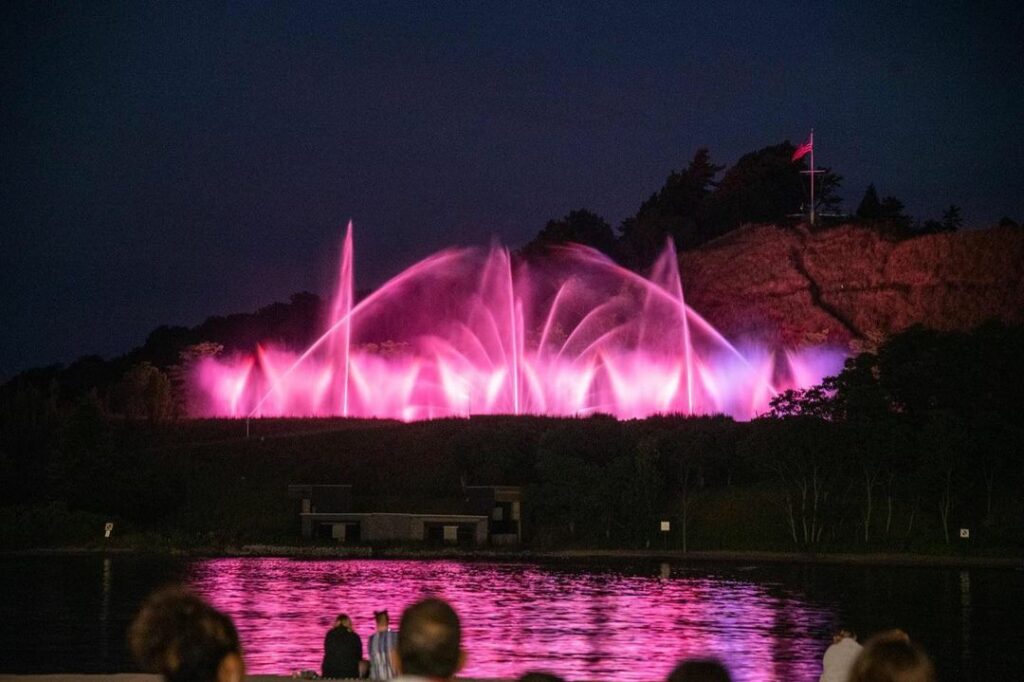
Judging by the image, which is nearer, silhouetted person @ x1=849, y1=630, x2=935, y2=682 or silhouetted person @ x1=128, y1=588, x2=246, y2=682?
silhouetted person @ x1=849, y1=630, x2=935, y2=682

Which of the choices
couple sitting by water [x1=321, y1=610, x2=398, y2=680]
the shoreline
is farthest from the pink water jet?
couple sitting by water [x1=321, y1=610, x2=398, y2=680]

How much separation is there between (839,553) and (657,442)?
57.2 ft

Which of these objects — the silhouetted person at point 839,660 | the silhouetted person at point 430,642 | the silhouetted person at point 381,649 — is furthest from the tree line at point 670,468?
the silhouetted person at point 430,642

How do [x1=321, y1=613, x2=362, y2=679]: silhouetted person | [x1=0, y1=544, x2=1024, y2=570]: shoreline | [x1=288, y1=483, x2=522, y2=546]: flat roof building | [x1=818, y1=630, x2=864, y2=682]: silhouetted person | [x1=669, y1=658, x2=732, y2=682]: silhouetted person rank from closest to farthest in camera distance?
1. [x1=669, y1=658, x2=732, y2=682]: silhouetted person
2. [x1=818, y1=630, x2=864, y2=682]: silhouetted person
3. [x1=321, y1=613, x2=362, y2=679]: silhouetted person
4. [x1=0, y1=544, x2=1024, y2=570]: shoreline
5. [x1=288, y1=483, x2=522, y2=546]: flat roof building

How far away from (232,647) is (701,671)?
221 cm

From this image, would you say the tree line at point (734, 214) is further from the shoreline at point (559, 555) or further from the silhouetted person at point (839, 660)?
the silhouetted person at point (839, 660)

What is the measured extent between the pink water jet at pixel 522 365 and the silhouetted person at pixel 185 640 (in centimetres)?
11070

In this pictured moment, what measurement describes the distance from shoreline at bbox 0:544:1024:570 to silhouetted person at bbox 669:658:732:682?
76645mm

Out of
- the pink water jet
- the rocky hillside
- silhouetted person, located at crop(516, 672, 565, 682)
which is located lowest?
silhouetted person, located at crop(516, 672, 565, 682)

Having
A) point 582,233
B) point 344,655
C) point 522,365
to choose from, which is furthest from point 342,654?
point 582,233

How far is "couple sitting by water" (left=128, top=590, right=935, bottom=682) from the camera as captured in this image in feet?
21.2

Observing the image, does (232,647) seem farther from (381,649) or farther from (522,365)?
(522,365)

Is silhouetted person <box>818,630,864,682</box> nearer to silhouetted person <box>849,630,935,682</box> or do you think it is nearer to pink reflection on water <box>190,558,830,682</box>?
pink reflection on water <box>190,558,830,682</box>

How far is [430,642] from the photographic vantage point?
21.2ft
